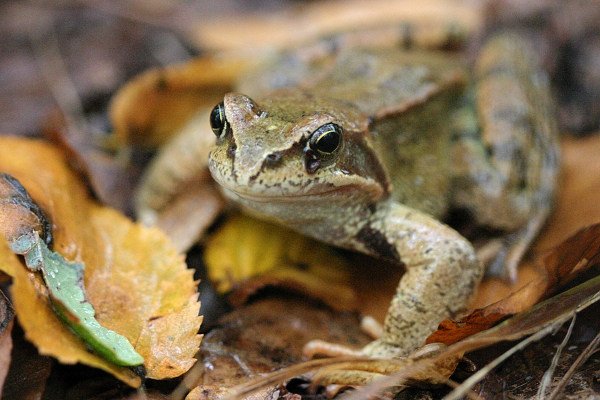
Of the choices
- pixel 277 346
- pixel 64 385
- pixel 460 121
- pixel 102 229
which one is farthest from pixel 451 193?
pixel 64 385

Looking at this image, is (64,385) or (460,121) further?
(460,121)

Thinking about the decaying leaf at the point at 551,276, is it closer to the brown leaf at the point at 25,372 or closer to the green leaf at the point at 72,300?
the green leaf at the point at 72,300

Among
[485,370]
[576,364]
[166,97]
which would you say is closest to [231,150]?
[485,370]

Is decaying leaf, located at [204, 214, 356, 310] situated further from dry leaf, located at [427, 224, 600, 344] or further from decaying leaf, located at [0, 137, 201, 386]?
dry leaf, located at [427, 224, 600, 344]

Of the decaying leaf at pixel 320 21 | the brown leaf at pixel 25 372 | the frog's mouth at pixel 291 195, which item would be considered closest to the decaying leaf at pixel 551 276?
the frog's mouth at pixel 291 195

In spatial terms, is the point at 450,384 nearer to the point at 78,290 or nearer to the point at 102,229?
the point at 78,290
